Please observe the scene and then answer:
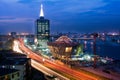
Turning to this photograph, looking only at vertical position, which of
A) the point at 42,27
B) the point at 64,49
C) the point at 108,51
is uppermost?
the point at 42,27

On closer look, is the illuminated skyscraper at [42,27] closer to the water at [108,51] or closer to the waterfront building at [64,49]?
the water at [108,51]

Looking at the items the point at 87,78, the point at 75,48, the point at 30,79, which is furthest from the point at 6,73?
the point at 75,48

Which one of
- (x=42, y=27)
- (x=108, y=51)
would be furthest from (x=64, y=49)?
(x=42, y=27)

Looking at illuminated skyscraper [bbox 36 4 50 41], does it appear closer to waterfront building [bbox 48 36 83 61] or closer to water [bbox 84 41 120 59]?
water [bbox 84 41 120 59]

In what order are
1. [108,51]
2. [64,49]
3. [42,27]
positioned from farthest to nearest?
1. [42,27]
2. [108,51]
3. [64,49]

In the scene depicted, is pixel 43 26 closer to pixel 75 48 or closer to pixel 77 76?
pixel 75 48

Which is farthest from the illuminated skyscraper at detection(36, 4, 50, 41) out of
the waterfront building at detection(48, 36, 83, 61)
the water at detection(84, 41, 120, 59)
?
the waterfront building at detection(48, 36, 83, 61)

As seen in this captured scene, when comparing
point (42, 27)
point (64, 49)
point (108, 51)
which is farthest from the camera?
point (42, 27)

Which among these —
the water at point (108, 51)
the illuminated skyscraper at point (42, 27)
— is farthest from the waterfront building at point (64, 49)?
the illuminated skyscraper at point (42, 27)

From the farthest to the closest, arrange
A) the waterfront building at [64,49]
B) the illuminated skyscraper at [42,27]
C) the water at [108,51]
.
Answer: the illuminated skyscraper at [42,27] → the water at [108,51] → the waterfront building at [64,49]

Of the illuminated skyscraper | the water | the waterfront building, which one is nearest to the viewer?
the waterfront building

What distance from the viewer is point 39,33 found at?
415 feet

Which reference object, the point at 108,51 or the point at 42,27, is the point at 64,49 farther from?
the point at 42,27

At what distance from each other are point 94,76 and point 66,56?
82.2 ft
